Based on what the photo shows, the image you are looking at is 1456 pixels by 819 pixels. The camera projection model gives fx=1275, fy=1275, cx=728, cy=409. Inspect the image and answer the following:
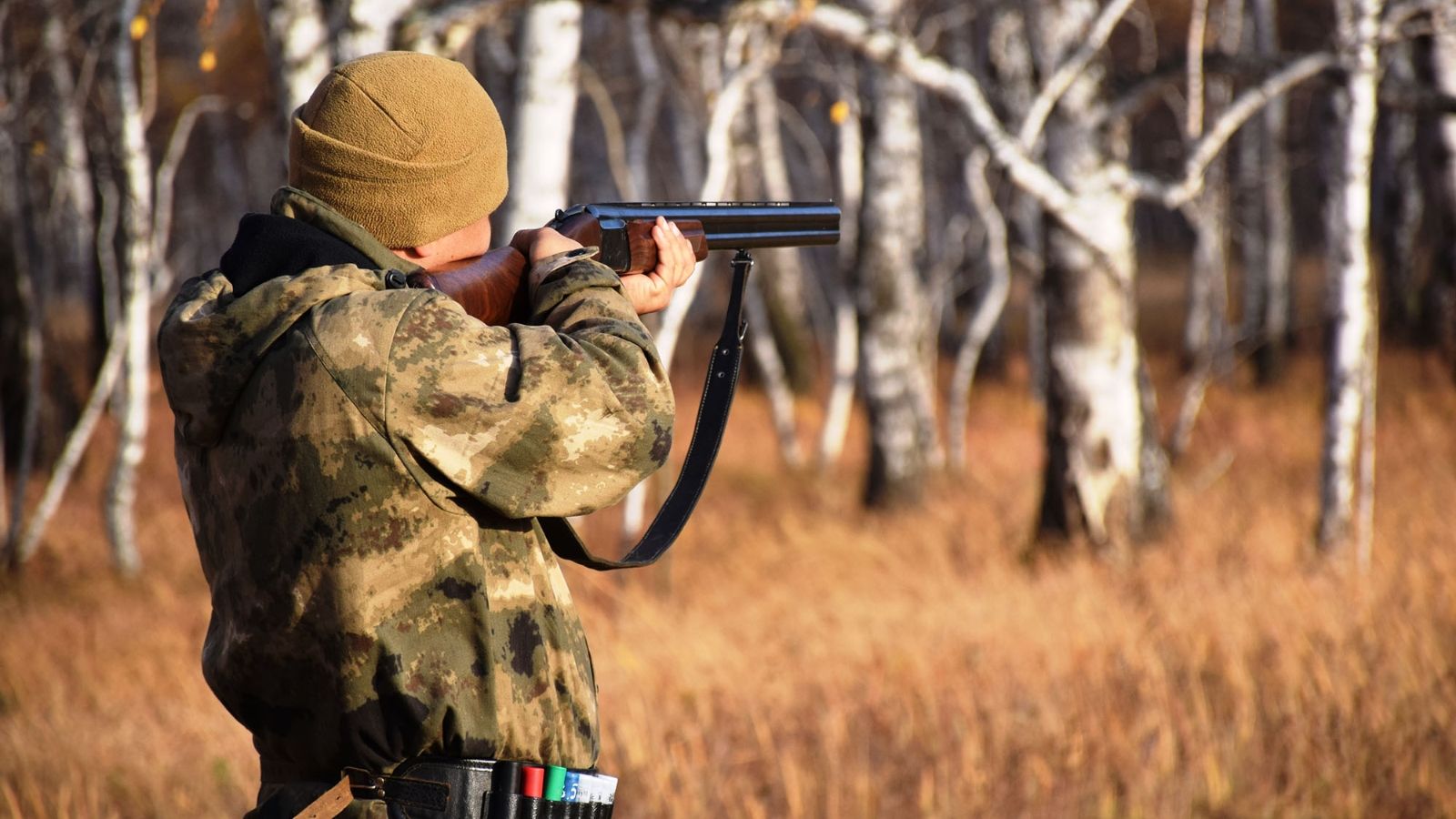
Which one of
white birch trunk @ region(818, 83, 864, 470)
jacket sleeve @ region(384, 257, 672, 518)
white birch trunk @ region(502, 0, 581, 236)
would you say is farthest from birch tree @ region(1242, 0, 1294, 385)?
jacket sleeve @ region(384, 257, 672, 518)

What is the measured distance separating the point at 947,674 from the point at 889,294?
4.08 m

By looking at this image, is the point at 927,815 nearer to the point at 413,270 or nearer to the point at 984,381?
the point at 413,270

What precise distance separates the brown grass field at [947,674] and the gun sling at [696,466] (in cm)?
138

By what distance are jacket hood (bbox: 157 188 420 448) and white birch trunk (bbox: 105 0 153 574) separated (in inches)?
217

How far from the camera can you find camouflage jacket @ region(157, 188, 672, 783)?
163 cm

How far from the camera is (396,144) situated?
174cm

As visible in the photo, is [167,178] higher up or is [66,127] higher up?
[66,127]

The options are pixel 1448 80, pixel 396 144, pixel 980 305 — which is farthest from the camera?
pixel 980 305

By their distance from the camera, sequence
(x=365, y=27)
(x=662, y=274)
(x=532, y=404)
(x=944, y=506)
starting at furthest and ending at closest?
1. (x=944, y=506)
2. (x=365, y=27)
3. (x=662, y=274)
4. (x=532, y=404)

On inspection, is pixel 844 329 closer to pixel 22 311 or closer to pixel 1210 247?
pixel 1210 247

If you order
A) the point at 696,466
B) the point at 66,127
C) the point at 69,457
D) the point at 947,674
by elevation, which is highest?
the point at 66,127

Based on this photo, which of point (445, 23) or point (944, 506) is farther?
point (944, 506)

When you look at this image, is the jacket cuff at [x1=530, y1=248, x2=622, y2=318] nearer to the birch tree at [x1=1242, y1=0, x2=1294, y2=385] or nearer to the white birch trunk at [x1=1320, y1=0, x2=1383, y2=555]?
the white birch trunk at [x1=1320, y1=0, x2=1383, y2=555]

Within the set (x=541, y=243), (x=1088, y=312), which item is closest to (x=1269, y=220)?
(x=1088, y=312)
